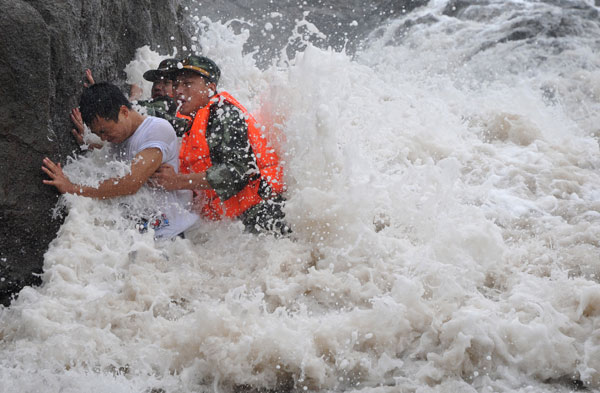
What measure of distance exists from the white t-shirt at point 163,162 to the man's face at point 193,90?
276 mm

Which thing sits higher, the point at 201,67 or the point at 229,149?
the point at 201,67

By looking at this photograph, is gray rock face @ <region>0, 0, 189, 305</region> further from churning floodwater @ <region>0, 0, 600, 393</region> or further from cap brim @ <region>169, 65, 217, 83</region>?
cap brim @ <region>169, 65, 217, 83</region>

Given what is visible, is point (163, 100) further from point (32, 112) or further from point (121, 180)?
point (32, 112)

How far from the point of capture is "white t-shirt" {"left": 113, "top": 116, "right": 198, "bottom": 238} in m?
3.31

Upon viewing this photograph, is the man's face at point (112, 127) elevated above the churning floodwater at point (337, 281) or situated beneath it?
elevated above

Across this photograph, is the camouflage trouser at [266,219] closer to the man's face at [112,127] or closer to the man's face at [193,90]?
the man's face at [193,90]

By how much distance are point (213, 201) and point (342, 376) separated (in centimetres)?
154

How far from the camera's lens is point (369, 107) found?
6266 millimetres

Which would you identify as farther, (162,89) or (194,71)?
(162,89)

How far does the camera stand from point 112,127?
3.18m

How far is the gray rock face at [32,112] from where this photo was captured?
2.95 meters

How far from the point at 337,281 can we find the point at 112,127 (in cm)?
151

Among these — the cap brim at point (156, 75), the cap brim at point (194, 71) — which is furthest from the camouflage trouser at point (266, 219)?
the cap brim at point (156, 75)

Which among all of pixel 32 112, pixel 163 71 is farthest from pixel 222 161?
pixel 32 112
